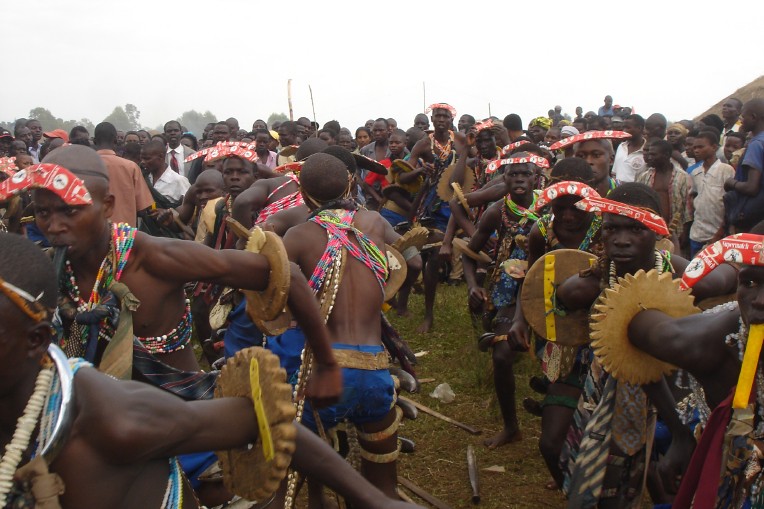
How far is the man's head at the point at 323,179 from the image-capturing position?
14.0 ft

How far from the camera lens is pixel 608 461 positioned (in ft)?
12.0

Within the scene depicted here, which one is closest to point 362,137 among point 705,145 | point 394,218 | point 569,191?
point 394,218

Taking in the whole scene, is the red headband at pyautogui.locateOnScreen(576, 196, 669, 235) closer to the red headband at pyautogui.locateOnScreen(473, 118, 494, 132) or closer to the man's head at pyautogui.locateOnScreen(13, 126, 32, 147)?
Answer: the red headband at pyautogui.locateOnScreen(473, 118, 494, 132)

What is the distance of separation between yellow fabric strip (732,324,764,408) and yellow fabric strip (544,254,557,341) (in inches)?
63.0

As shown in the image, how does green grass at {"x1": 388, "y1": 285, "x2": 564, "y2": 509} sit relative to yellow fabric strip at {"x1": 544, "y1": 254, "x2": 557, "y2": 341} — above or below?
below

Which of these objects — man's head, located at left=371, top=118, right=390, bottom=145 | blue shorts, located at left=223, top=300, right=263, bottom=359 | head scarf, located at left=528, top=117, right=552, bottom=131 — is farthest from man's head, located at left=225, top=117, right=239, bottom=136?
blue shorts, located at left=223, top=300, right=263, bottom=359

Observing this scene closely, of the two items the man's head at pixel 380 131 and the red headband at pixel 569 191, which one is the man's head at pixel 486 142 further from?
the red headband at pixel 569 191

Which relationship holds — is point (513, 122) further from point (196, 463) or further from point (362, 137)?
point (196, 463)

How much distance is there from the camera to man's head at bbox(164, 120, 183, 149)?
1355cm

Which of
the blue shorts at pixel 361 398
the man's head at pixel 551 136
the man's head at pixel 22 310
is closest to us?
the man's head at pixel 22 310

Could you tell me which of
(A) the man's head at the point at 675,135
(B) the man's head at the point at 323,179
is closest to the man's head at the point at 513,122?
(A) the man's head at the point at 675,135

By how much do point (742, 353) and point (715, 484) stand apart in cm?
46

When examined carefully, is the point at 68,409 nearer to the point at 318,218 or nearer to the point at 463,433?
the point at 318,218

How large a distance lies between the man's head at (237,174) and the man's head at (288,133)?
598cm
